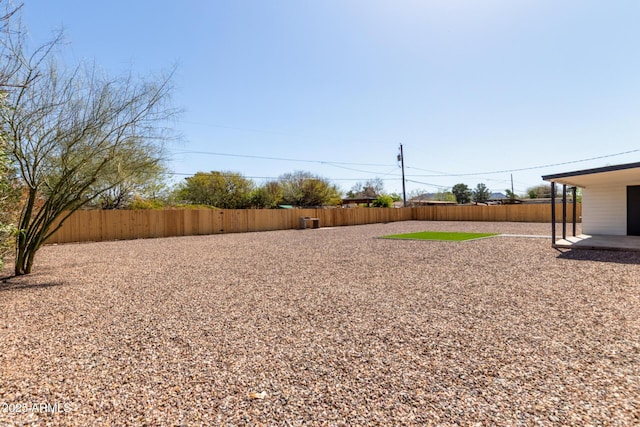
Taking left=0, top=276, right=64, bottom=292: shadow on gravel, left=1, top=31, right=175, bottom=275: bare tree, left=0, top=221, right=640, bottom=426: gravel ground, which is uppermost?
left=1, top=31, right=175, bottom=275: bare tree

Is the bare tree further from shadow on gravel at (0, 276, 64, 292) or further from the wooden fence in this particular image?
the wooden fence

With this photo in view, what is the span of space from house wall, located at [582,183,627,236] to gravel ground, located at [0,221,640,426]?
7.23m

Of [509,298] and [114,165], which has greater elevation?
[114,165]

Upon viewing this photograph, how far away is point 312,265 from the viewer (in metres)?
7.08

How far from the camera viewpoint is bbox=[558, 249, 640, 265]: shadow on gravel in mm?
7051

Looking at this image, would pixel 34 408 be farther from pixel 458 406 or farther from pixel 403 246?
pixel 403 246

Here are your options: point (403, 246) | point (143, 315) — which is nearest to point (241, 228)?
point (403, 246)

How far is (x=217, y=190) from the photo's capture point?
86.5ft

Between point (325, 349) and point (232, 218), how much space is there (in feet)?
49.4

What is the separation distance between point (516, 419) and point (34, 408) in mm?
2836

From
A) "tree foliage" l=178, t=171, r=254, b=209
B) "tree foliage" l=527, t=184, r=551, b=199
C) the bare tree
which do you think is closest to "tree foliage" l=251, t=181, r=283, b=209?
"tree foliage" l=178, t=171, r=254, b=209

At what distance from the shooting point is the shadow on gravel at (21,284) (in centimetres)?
529

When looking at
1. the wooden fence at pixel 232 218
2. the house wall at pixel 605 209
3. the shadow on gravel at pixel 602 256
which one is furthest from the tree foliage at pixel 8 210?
the house wall at pixel 605 209

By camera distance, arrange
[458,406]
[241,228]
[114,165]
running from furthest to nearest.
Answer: [241,228], [114,165], [458,406]
